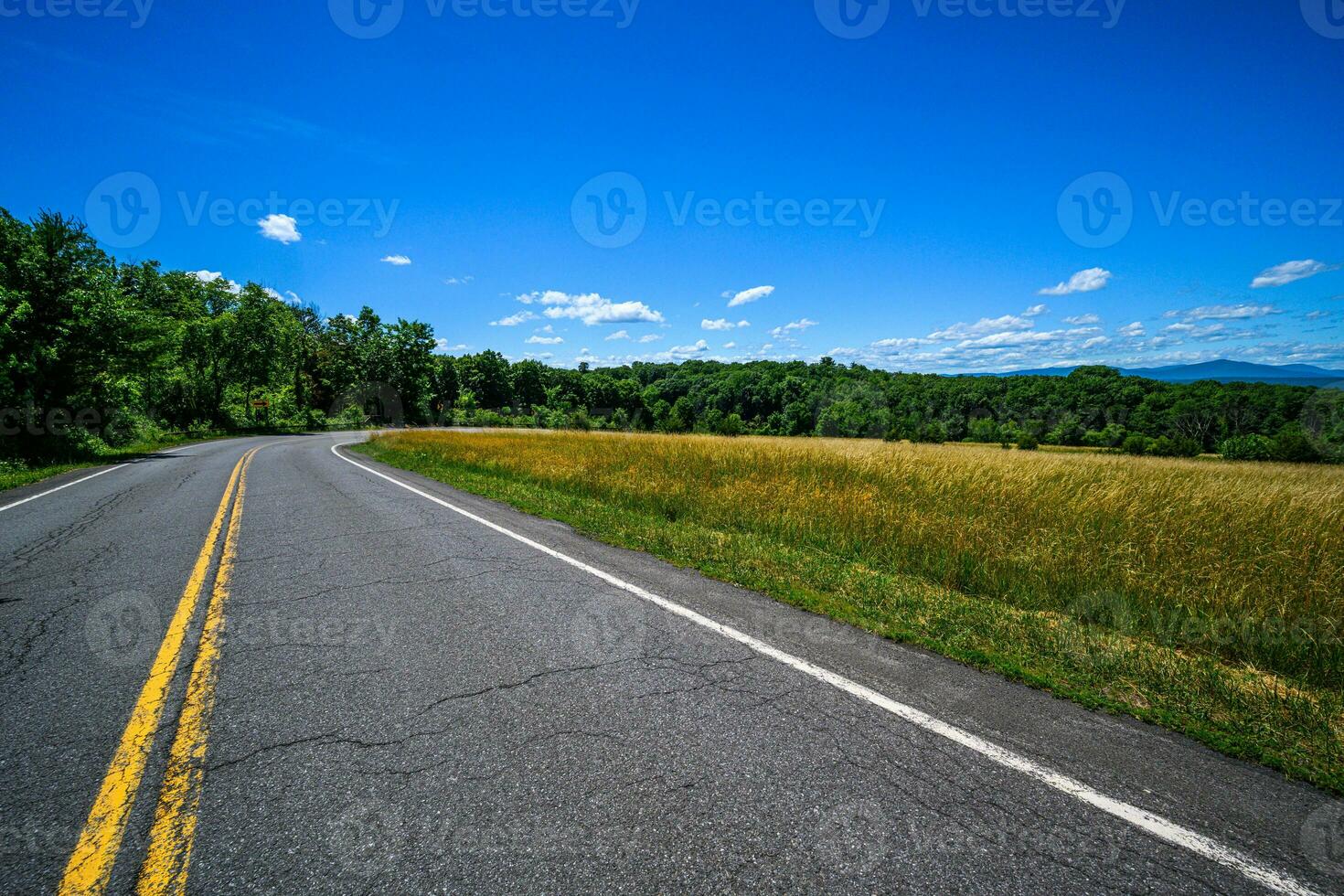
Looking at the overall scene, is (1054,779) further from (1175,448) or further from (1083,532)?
(1175,448)

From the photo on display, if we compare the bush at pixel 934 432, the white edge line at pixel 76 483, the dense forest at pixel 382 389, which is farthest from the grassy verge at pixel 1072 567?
the bush at pixel 934 432

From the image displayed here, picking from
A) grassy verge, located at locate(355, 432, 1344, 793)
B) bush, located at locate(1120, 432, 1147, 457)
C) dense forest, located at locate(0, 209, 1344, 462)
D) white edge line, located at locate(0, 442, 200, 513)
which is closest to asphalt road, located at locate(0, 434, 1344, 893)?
grassy verge, located at locate(355, 432, 1344, 793)

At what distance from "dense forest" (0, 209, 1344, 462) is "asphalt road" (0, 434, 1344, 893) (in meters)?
20.9

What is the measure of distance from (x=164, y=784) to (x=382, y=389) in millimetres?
68400

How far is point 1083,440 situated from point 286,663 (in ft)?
208

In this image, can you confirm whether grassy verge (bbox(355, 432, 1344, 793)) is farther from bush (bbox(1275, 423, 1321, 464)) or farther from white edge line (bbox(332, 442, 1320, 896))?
bush (bbox(1275, 423, 1321, 464))

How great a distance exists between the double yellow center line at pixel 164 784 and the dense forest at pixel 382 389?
66.9 feet

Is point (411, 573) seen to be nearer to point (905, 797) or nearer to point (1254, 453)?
point (905, 797)

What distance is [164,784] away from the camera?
8.23ft

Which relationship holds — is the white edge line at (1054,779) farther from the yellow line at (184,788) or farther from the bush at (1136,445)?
the bush at (1136,445)

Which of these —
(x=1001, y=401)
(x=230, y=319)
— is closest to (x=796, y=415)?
(x=1001, y=401)

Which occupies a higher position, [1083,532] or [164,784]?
[1083,532]

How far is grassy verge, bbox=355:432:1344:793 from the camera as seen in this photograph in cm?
347

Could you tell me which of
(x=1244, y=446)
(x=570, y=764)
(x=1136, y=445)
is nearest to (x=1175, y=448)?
(x=1244, y=446)
